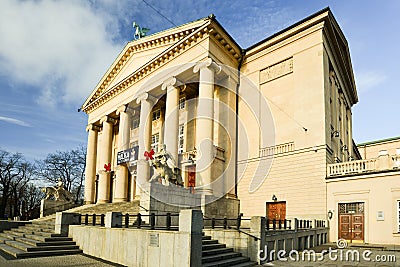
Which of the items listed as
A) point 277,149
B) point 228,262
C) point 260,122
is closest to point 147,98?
point 260,122

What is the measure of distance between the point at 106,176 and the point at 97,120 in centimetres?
731

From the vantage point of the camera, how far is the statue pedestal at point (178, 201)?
1716cm

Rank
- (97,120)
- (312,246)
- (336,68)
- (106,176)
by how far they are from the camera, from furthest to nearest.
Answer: (97,120), (106,176), (336,68), (312,246)

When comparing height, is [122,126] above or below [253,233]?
above

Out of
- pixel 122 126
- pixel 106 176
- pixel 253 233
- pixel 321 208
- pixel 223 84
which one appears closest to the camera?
pixel 253 233

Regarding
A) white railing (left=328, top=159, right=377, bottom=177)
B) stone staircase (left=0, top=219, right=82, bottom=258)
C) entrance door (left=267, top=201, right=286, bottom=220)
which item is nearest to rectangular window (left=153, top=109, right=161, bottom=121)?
entrance door (left=267, top=201, right=286, bottom=220)

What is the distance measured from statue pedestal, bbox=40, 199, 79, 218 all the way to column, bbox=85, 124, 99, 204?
272cm

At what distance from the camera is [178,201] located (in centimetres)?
1856

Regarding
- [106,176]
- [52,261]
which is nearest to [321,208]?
[52,261]

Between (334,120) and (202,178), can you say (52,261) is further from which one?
(334,120)

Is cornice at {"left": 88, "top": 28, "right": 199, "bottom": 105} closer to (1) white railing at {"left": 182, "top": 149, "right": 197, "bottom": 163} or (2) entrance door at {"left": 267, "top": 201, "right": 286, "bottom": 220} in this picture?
(1) white railing at {"left": 182, "top": 149, "right": 197, "bottom": 163}

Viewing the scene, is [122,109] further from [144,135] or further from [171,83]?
[171,83]

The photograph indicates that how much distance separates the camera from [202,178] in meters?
21.6

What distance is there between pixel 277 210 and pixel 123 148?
1729cm
